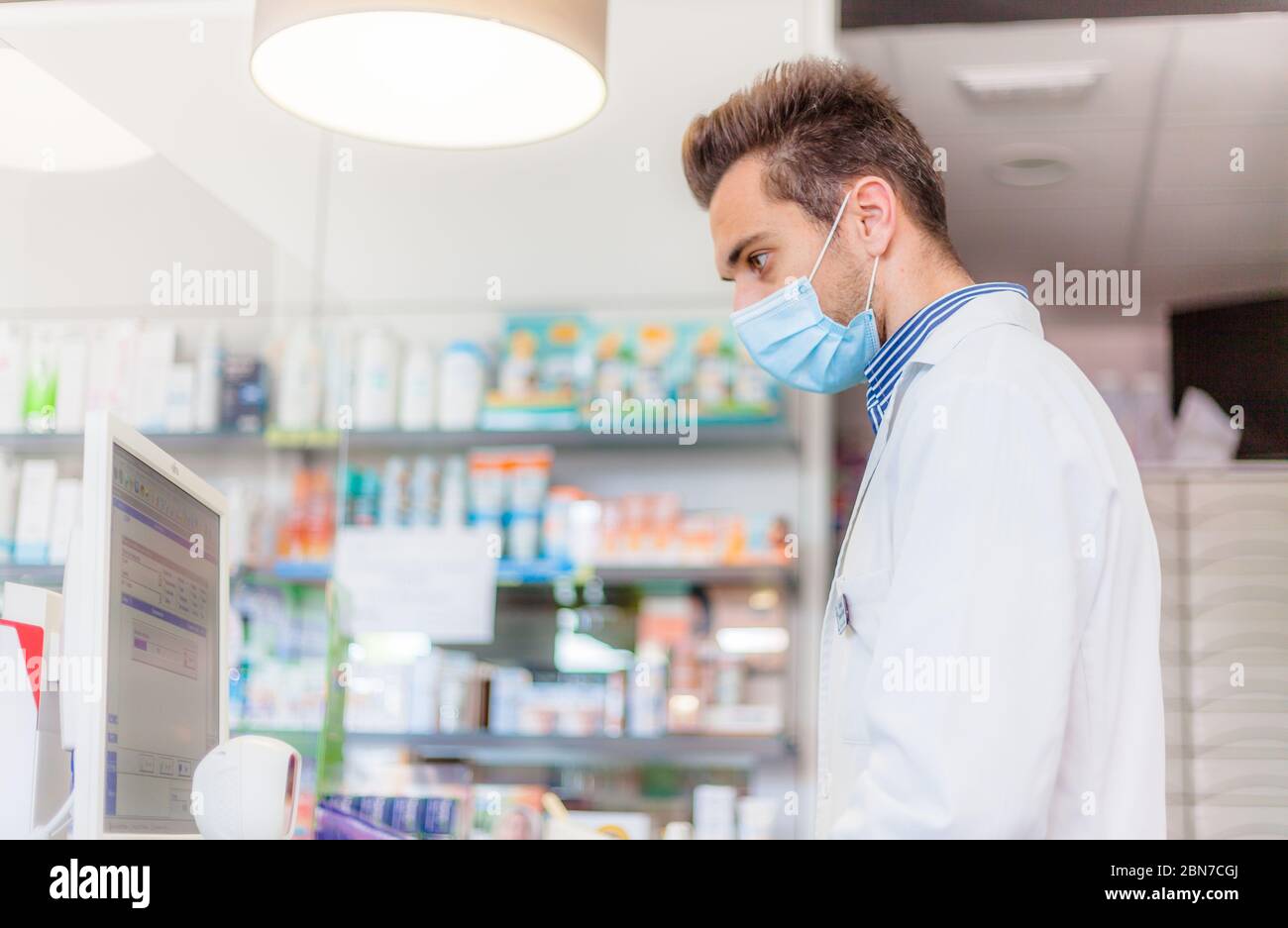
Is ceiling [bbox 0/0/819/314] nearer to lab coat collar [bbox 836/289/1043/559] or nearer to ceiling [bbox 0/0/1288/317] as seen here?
ceiling [bbox 0/0/1288/317]

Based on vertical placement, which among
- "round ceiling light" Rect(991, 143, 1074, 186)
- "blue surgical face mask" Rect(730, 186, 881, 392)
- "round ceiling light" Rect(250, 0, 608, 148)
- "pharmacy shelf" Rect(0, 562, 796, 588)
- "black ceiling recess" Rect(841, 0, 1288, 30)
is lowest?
"pharmacy shelf" Rect(0, 562, 796, 588)

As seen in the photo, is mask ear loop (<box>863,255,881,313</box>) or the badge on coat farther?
mask ear loop (<box>863,255,881,313</box>)

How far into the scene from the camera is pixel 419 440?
3799mm

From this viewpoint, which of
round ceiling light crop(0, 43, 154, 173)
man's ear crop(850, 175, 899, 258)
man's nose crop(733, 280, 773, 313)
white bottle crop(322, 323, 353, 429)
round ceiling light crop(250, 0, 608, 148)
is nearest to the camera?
man's ear crop(850, 175, 899, 258)

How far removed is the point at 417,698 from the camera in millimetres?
3699

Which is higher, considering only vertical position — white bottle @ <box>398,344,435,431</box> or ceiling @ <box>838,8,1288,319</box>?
ceiling @ <box>838,8,1288,319</box>

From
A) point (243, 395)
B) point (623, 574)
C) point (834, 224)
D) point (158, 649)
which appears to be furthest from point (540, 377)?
point (158, 649)

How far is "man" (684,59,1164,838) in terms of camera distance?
1.04 meters

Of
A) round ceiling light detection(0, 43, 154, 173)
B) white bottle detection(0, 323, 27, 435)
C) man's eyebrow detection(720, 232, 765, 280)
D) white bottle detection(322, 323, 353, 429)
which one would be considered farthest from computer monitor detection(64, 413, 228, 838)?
white bottle detection(0, 323, 27, 435)

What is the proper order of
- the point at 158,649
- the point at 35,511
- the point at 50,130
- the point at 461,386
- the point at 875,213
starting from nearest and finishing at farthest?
1. the point at 158,649
2. the point at 875,213
3. the point at 50,130
4. the point at 35,511
5. the point at 461,386

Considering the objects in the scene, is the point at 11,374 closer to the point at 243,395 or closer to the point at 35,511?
the point at 35,511

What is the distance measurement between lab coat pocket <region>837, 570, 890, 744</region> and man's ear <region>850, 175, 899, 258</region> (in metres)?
0.43

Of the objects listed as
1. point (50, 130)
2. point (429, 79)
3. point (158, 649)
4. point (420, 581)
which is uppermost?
point (50, 130)

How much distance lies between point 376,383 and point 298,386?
258mm
